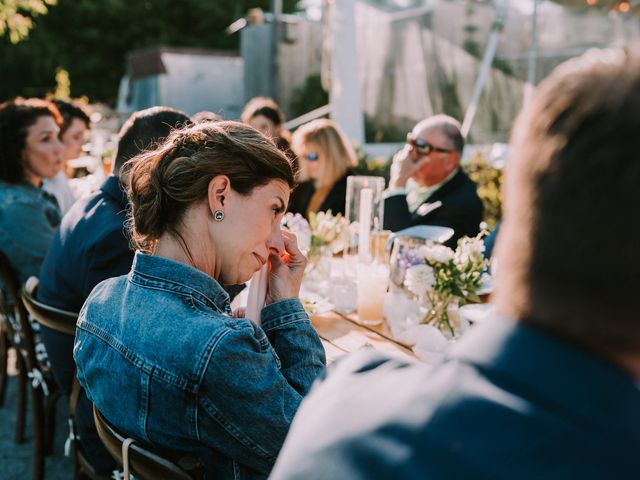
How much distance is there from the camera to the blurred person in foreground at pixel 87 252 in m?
2.16

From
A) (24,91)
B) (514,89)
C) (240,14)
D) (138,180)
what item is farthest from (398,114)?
(24,91)

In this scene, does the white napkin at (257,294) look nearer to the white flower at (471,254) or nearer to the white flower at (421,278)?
the white flower at (421,278)

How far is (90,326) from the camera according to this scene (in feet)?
4.39

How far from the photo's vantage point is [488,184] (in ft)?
20.7

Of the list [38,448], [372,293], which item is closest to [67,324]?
[372,293]

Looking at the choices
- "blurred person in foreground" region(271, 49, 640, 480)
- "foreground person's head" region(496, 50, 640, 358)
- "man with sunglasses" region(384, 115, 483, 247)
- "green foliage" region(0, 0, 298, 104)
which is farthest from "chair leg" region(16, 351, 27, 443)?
"green foliage" region(0, 0, 298, 104)

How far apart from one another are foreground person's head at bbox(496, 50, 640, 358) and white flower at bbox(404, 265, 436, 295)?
4.95ft

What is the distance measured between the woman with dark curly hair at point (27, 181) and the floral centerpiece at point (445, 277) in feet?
6.59

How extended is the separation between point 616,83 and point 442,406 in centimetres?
38

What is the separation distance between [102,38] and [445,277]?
28.3 metres

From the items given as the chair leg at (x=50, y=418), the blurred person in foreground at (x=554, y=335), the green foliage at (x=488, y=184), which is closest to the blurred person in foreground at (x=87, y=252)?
the chair leg at (x=50, y=418)

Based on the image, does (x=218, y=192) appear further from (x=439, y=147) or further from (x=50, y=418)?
(x=439, y=147)

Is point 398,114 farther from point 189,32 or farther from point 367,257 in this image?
point 189,32

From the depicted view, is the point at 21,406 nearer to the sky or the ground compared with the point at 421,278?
nearer to the ground
